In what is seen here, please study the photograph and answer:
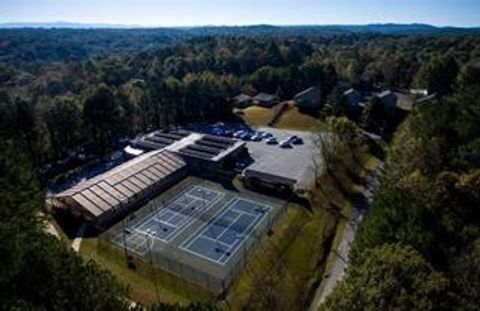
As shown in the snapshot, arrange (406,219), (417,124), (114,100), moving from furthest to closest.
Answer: (114,100) → (417,124) → (406,219)

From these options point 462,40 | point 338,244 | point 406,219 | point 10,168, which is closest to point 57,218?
point 10,168

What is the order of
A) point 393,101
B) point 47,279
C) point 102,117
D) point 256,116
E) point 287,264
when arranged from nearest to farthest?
1. point 47,279
2. point 287,264
3. point 102,117
4. point 393,101
5. point 256,116

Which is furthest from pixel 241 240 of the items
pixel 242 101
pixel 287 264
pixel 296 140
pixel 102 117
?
pixel 242 101

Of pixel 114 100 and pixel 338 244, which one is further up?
pixel 114 100

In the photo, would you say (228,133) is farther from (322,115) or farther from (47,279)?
(47,279)

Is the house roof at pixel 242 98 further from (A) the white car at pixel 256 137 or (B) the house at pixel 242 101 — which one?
(A) the white car at pixel 256 137

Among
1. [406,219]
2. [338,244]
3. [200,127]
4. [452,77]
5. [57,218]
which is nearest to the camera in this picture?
[406,219]

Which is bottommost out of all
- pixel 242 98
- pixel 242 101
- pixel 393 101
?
pixel 242 101

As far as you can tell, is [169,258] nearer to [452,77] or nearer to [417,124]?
[417,124]
